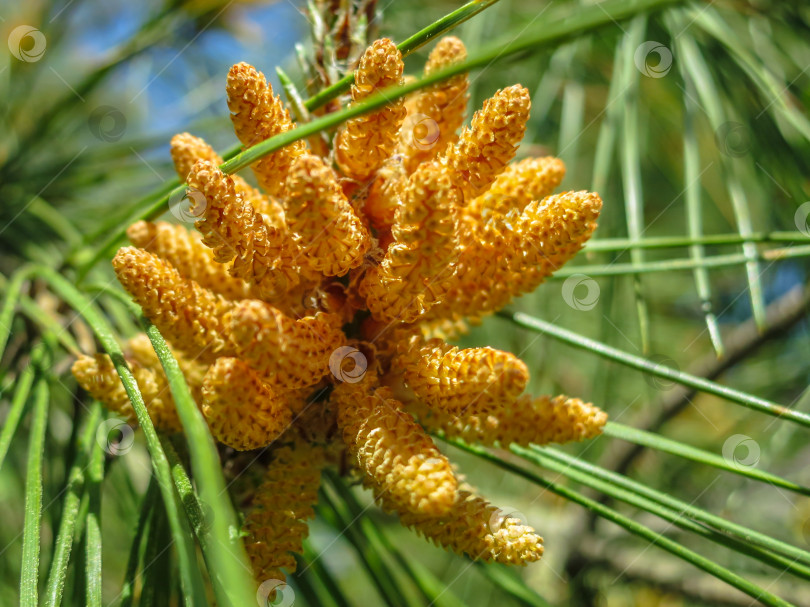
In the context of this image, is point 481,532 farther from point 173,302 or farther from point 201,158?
point 201,158

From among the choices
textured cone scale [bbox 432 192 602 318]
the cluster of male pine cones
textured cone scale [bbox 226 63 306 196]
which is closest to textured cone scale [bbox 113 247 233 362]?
the cluster of male pine cones

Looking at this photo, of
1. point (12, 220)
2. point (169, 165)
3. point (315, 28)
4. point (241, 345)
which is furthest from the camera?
point (169, 165)

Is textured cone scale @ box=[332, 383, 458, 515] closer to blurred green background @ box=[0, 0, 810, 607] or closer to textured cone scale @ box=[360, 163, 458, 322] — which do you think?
textured cone scale @ box=[360, 163, 458, 322]

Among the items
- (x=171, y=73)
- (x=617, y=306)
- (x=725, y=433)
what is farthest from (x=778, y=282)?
(x=171, y=73)

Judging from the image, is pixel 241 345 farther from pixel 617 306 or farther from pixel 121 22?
pixel 121 22

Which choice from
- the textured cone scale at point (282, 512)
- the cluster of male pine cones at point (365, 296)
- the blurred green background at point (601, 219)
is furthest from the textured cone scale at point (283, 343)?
the blurred green background at point (601, 219)

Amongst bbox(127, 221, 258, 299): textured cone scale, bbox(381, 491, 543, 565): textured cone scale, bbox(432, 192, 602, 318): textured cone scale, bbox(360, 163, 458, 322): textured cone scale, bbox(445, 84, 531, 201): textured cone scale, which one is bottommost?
bbox(381, 491, 543, 565): textured cone scale
